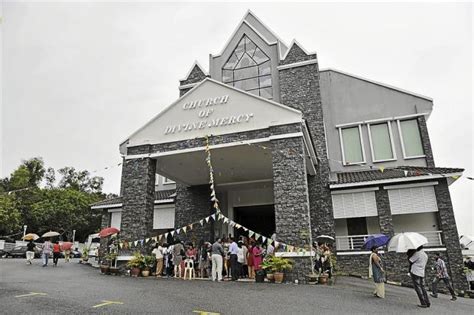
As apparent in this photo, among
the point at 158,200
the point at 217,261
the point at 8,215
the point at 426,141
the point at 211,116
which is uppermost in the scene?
the point at 426,141

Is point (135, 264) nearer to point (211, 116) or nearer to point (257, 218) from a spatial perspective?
point (211, 116)

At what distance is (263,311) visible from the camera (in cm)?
665

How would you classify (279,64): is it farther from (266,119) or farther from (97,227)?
(97,227)

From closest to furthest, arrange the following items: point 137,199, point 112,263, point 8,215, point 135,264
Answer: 1. point 135,264
2. point 137,199
3. point 112,263
4. point 8,215

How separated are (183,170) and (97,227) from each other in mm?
33977

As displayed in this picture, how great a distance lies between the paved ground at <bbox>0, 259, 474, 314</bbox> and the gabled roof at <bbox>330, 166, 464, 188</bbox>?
692 centimetres

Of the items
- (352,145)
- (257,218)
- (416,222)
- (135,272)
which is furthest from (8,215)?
(416,222)

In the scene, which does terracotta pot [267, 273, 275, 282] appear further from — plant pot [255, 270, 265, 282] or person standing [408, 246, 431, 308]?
person standing [408, 246, 431, 308]

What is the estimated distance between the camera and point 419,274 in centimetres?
821

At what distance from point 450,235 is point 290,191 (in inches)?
321

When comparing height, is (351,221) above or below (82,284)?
above

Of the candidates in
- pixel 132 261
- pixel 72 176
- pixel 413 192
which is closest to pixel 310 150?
pixel 413 192

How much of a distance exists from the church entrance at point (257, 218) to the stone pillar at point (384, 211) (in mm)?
5468

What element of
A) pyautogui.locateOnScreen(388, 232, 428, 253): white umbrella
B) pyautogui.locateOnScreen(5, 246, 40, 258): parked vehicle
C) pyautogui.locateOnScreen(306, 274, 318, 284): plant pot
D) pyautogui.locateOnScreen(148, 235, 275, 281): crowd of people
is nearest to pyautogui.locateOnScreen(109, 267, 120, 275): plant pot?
pyautogui.locateOnScreen(148, 235, 275, 281): crowd of people
